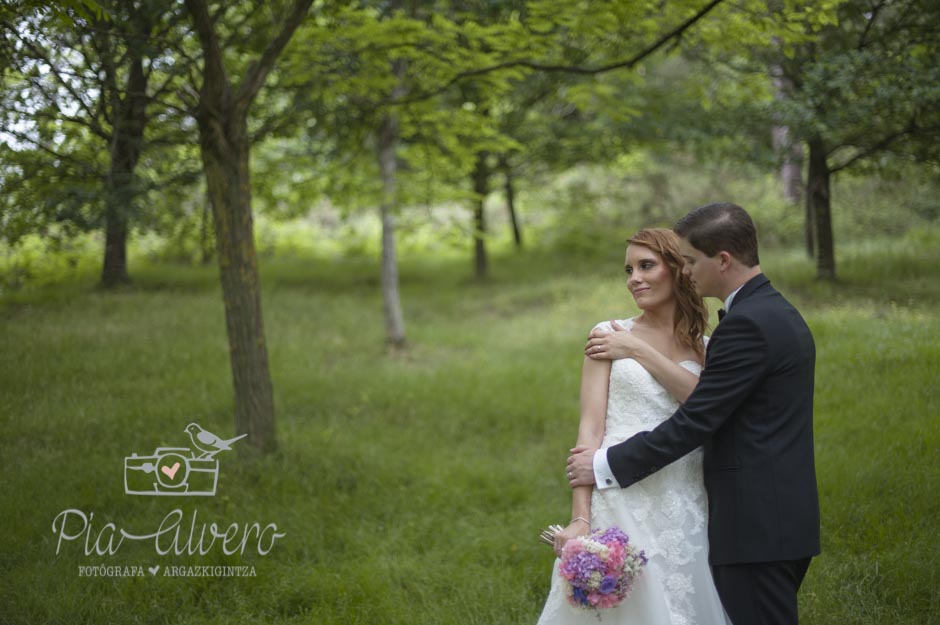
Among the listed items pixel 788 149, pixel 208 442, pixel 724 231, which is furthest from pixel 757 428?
pixel 788 149

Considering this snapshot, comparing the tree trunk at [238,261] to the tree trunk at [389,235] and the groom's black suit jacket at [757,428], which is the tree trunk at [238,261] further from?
the tree trunk at [389,235]

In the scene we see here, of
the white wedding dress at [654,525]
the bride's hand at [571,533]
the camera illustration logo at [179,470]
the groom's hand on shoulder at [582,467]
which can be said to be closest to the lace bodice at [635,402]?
the white wedding dress at [654,525]

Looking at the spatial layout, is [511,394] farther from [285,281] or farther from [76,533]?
[285,281]

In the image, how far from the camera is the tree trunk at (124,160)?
5480 mm

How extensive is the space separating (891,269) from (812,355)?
6.36m

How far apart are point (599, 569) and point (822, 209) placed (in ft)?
27.1

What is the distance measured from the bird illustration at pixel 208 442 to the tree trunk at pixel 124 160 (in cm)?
228

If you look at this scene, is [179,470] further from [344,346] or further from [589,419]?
[344,346]

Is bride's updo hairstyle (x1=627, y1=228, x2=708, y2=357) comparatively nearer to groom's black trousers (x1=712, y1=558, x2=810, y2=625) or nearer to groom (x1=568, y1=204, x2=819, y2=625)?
groom (x1=568, y1=204, x2=819, y2=625)

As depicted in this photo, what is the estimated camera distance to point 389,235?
11.0 m

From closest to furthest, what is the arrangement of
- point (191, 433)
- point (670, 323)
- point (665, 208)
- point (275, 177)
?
point (670, 323)
point (191, 433)
point (275, 177)
point (665, 208)

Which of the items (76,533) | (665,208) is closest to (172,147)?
(76,533)

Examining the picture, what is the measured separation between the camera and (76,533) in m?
4.69

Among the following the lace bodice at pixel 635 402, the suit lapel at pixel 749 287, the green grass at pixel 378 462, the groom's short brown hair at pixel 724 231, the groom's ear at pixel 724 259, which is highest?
the groom's short brown hair at pixel 724 231
